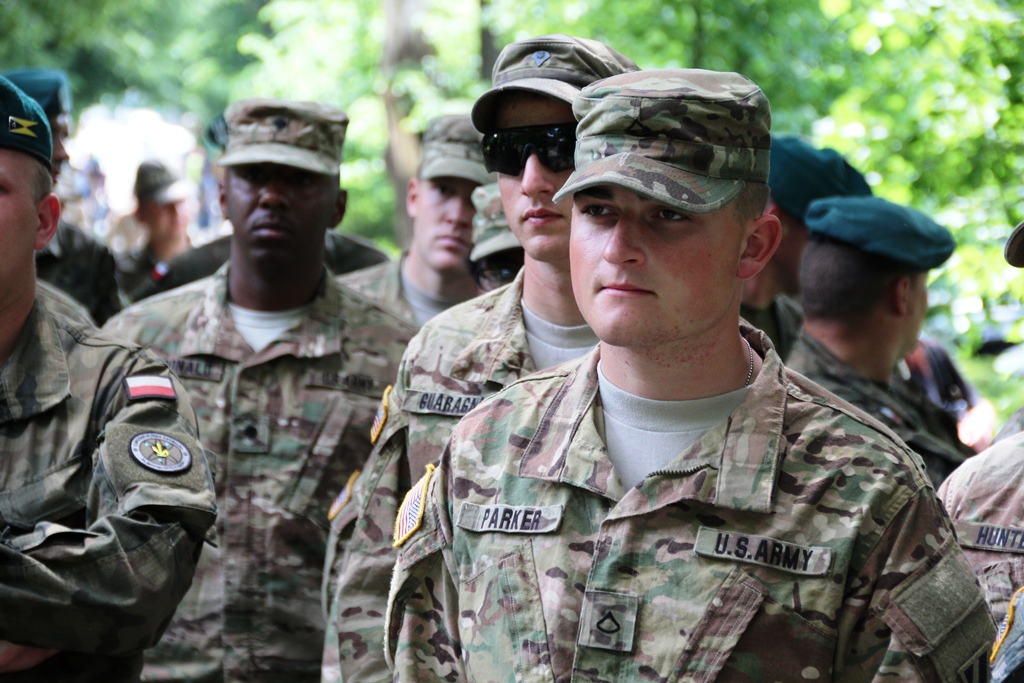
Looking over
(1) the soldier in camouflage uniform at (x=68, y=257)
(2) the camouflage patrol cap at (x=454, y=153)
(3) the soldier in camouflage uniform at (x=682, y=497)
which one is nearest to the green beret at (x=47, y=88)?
(1) the soldier in camouflage uniform at (x=68, y=257)

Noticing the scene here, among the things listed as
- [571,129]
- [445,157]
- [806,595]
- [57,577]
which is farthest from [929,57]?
[57,577]

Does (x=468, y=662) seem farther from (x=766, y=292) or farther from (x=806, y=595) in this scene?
(x=766, y=292)

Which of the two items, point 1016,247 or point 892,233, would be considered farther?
point 892,233

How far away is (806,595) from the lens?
2211 mm

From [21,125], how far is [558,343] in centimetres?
163

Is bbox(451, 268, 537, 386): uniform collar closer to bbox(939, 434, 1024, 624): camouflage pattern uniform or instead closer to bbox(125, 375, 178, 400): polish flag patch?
bbox(125, 375, 178, 400): polish flag patch

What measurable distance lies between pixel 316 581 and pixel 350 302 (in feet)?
3.89

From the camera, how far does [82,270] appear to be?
663 cm

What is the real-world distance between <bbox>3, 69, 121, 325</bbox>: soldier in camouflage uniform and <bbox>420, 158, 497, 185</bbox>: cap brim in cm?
199

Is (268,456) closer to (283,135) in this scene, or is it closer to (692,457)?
(283,135)

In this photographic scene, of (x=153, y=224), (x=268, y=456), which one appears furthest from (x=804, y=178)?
(x=153, y=224)

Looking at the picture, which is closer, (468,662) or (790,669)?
(790,669)

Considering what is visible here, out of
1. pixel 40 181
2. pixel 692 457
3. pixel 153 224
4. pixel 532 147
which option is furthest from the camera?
pixel 153 224

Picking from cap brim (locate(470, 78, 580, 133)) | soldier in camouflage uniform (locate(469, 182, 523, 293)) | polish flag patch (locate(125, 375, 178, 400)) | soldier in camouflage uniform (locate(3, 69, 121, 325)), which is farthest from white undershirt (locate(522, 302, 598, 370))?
soldier in camouflage uniform (locate(3, 69, 121, 325))
